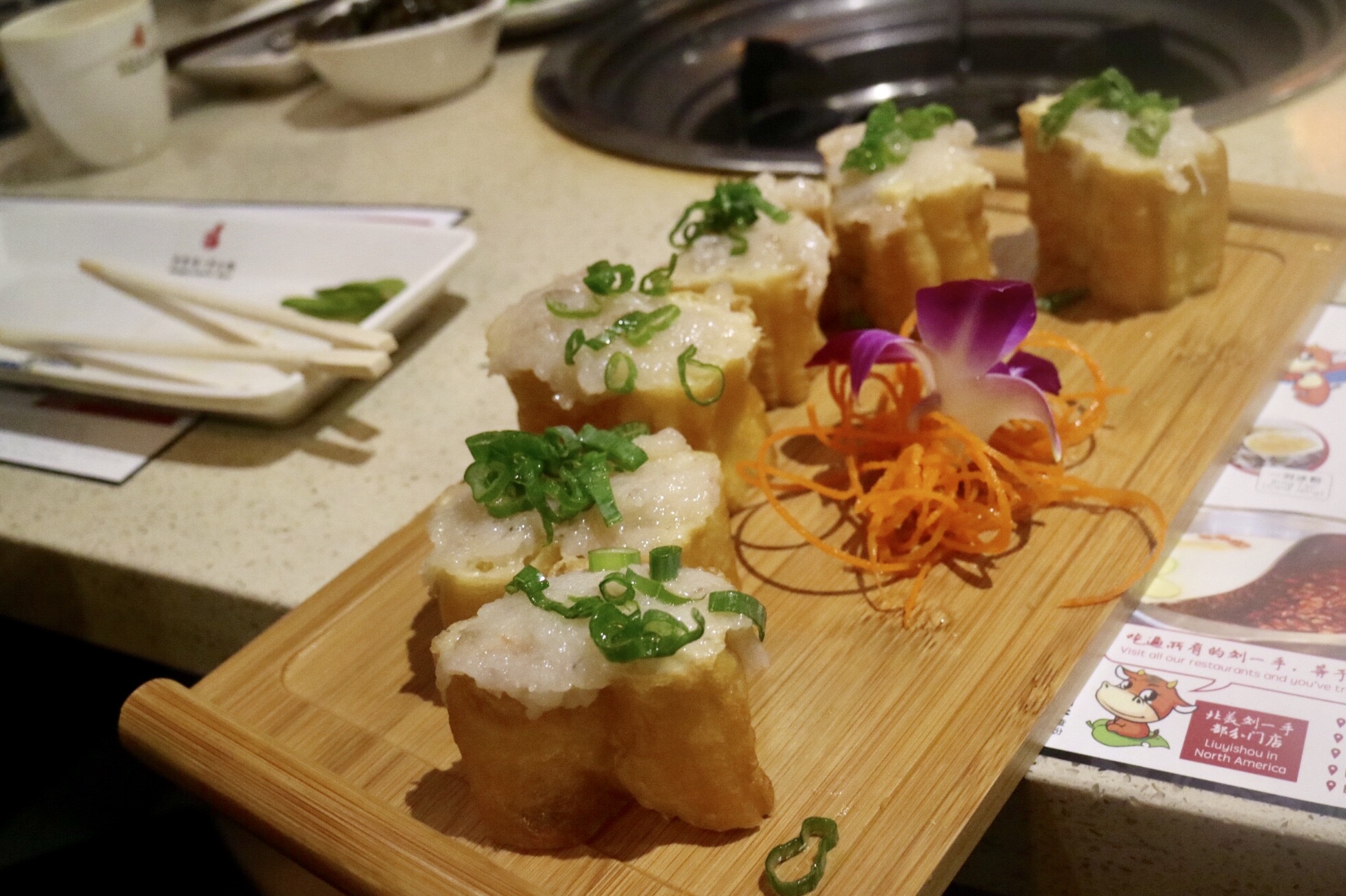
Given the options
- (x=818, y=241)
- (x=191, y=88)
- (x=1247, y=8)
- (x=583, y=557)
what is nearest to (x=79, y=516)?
(x=583, y=557)

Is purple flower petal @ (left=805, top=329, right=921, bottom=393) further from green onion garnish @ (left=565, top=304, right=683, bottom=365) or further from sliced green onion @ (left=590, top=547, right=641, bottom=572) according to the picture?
sliced green onion @ (left=590, top=547, right=641, bottom=572)

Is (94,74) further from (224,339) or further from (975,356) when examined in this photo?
(975,356)

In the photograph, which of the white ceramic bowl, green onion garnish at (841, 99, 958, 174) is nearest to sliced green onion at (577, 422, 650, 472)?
green onion garnish at (841, 99, 958, 174)

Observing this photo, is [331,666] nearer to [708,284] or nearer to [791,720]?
[791,720]

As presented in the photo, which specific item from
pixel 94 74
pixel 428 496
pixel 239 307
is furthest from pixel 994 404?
pixel 94 74

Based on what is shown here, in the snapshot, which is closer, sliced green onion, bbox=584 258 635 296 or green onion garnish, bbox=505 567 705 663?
green onion garnish, bbox=505 567 705 663

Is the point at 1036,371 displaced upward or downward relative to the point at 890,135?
downward
